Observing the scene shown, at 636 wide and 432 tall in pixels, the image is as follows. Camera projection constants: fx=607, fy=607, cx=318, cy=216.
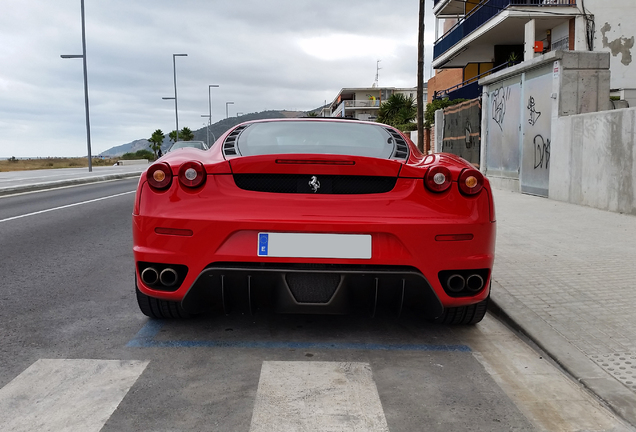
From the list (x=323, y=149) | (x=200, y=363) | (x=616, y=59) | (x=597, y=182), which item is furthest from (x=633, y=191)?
(x=616, y=59)

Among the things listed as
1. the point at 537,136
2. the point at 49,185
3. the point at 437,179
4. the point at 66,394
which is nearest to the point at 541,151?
the point at 537,136

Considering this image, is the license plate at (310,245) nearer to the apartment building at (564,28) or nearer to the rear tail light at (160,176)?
the rear tail light at (160,176)

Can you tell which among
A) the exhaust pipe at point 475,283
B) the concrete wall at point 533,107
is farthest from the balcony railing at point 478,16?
the exhaust pipe at point 475,283

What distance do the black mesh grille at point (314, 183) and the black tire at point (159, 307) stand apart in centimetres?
103

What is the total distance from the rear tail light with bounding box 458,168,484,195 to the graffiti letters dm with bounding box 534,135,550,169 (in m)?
10.0

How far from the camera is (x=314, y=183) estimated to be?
11.0 ft

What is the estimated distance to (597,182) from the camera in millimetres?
10570

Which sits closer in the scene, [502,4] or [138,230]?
[138,230]

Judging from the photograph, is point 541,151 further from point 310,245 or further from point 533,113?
point 310,245

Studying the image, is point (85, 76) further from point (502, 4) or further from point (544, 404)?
point (544, 404)

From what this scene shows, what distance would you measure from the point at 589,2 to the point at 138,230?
2474cm

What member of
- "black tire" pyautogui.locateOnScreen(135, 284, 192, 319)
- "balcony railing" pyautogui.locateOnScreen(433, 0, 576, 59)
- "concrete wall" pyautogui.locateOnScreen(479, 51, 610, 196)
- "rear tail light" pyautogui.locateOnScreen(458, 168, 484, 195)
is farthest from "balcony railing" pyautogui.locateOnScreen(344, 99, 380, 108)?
"rear tail light" pyautogui.locateOnScreen(458, 168, 484, 195)

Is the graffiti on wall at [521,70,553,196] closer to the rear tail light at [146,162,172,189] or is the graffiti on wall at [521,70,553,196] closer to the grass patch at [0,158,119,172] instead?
the rear tail light at [146,162,172,189]

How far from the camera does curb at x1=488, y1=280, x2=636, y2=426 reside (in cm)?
280
